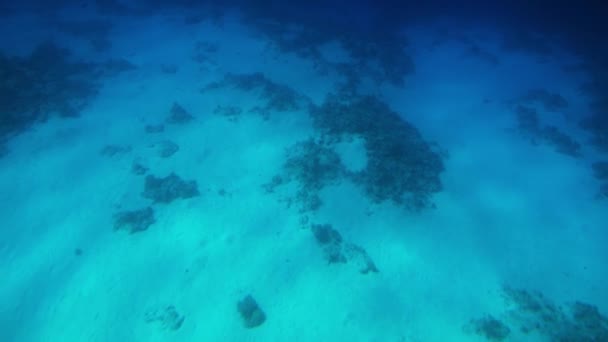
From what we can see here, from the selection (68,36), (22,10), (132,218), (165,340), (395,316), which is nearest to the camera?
(165,340)

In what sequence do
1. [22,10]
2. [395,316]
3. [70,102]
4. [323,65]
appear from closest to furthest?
[395,316], [70,102], [323,65], [22,10]

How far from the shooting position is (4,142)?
39.0 feet

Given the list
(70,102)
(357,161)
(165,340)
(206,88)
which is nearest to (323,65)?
(206,88)

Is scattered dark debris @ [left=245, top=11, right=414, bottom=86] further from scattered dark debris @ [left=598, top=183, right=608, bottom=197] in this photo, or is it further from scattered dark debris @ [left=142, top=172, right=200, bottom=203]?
scattered dark debris @ [left=142, top=172, right=200, bottom=203]

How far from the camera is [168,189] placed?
10.5 metres

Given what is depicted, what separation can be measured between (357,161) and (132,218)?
7.00 metres

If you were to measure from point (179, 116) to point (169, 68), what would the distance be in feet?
15.1

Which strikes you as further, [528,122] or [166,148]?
[528,122]

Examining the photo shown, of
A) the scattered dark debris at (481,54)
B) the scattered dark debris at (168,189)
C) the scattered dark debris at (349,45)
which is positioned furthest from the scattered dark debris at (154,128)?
the scattered dark debris at (481,54)

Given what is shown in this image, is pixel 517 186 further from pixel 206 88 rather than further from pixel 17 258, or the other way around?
pixel 17 258

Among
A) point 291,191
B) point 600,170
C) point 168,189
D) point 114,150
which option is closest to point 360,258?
point 291,191

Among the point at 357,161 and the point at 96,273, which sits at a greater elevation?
the point at 357,161

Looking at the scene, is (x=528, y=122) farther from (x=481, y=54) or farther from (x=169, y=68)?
(x=169, y=68)

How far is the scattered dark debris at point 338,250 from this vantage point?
29.2ft
